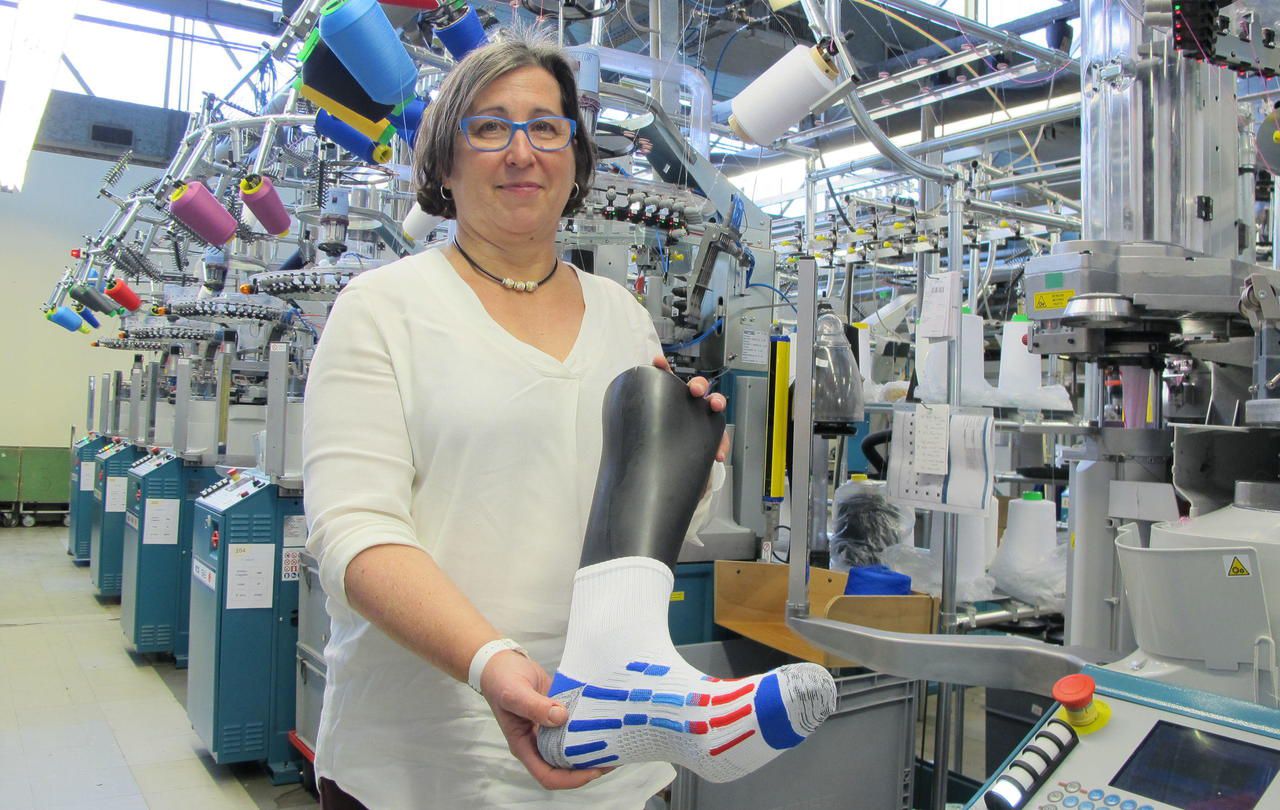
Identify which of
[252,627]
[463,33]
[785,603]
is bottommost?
[252,627]

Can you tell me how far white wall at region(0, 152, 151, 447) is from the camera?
9711 millimetres

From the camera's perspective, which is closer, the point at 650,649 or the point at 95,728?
the point at 650,649

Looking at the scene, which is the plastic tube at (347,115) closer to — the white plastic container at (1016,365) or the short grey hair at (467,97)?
the short grey hair at (467,97)

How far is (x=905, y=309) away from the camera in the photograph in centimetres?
456

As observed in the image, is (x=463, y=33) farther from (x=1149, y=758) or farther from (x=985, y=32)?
(x=985, y=32)

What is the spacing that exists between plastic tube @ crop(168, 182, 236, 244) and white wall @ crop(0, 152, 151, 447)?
7682 millimetres

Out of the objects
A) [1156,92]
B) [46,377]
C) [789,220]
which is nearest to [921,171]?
[1156,92]

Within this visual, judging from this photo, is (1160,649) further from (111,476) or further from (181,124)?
(181,124)

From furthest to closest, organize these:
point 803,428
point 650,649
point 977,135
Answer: point 977,135 < point 803,428 < point 650,649

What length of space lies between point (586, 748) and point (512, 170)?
0.60 m

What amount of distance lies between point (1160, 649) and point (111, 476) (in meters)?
6.22

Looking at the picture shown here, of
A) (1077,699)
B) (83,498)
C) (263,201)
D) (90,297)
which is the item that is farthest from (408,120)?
(83,498)

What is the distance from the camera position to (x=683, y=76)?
3.15 m

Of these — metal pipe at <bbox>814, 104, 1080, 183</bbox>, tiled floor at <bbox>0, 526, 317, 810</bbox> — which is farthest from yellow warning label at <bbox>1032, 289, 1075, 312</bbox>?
metal pipe at <bbox>814, 104, 1080, 183</bbox>
